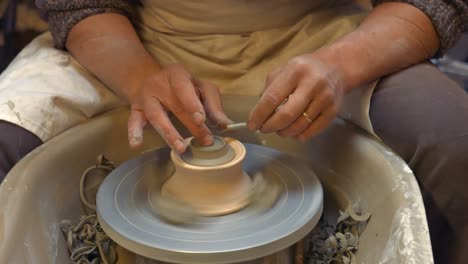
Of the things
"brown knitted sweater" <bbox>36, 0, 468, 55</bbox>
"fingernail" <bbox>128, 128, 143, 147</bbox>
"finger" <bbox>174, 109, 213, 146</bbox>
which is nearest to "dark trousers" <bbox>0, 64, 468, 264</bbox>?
"brown knitted sweater" <bbox>36, 0, 468, 55</bbox>

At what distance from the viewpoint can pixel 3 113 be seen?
3.41 ft

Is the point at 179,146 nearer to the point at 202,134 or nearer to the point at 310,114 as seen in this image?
the point at 202,134

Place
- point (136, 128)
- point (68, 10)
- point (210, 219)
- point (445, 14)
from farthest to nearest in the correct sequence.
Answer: point (68, 10), point (445, 14), point (136, 128), point (210, 219)

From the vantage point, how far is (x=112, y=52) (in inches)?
46.2

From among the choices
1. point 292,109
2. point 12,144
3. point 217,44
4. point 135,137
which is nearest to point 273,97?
point 292,109

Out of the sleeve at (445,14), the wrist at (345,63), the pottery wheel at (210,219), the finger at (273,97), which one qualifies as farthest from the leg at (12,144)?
the sleeve at (445,14)

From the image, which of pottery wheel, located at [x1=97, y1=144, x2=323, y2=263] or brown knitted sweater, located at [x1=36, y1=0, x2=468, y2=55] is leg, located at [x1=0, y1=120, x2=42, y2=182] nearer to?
pottery wheel, located at [x1=97, y1=144, x2=323, y2=263]

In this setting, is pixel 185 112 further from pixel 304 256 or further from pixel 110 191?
pixel 304 256

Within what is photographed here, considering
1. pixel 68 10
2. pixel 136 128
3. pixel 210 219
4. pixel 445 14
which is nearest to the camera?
pixel 210 219

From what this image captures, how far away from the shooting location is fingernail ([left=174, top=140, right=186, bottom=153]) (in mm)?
905

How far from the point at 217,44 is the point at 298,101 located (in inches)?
14.7

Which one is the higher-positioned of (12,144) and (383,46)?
(383,46)

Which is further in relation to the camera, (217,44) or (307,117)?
(217,44)

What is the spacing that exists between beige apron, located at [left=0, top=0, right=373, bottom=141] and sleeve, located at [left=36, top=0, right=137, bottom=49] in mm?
47
